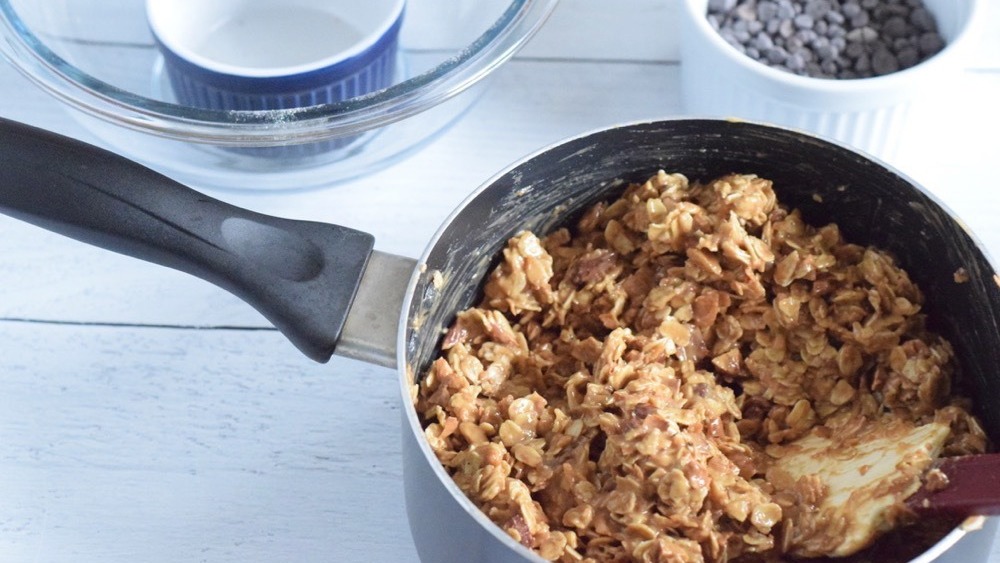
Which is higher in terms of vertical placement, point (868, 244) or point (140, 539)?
point (868, 244)

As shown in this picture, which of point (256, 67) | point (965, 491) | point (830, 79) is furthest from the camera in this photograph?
point (256, 67)

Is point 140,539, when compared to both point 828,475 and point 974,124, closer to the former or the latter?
point 828,475

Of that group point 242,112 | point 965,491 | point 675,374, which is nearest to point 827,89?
point 675,374

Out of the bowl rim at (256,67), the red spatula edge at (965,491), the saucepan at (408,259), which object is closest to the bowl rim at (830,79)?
the saucepan at (408,259)

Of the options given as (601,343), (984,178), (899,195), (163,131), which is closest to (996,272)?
(899,195)

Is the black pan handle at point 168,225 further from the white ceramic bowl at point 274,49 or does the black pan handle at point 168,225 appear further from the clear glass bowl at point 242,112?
the white ceramic bowl at point 274,49

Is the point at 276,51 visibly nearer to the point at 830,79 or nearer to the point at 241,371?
the point at 241,371
